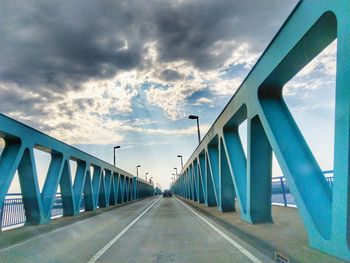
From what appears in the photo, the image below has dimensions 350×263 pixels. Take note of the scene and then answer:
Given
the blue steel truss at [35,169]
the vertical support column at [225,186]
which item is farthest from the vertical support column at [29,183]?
the vertical support column at [225,186]

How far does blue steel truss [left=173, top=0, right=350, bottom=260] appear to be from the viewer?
4.79 m

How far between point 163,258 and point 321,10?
17.5ft

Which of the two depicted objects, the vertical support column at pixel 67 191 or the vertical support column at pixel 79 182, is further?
the vertical support column at pixel 79 182

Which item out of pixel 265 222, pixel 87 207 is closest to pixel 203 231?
pixel 265 222

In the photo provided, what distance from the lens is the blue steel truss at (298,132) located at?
479cm

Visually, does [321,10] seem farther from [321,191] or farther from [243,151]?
[243,151]

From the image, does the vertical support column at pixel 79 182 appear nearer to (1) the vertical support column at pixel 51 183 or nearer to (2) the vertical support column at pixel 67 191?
(2) the vertical support column at pixel 67 191

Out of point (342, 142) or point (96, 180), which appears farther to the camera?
point (96, 180)

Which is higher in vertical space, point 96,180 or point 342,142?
point 96,180

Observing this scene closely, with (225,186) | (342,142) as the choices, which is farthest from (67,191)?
(342,142)

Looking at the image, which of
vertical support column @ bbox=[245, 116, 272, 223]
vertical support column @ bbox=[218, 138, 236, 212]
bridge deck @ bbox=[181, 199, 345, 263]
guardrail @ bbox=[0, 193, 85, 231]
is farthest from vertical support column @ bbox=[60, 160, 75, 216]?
vertical support column @ bbox=[245, 116, 272, 223]

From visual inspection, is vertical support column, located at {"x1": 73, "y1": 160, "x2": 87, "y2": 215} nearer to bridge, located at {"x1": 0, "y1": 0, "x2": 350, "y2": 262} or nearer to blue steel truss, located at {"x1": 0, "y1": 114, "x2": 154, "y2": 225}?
blue steel truss, located at {"x1": 0, "y1": 114, "x2": 154, "y2": 225}

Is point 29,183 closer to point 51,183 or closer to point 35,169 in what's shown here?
point 35,169

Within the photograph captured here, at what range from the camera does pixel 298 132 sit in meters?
7.52
